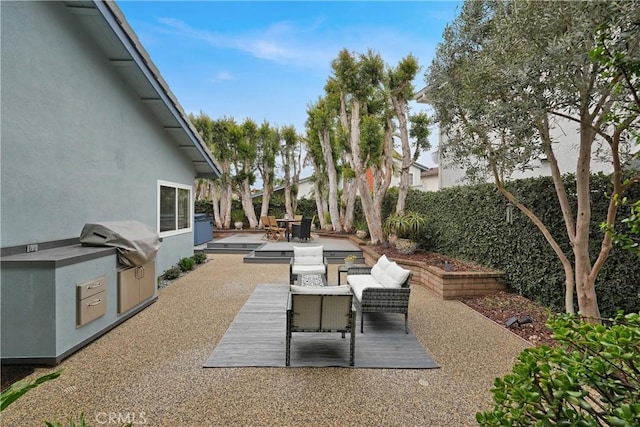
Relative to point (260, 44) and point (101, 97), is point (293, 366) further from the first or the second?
point (260, 44)

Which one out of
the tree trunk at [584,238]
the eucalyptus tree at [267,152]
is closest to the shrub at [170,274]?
the tree trunk at [584,238]

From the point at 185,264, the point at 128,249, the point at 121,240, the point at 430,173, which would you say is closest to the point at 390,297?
the point at 128,249

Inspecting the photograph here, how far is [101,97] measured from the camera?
5570mm

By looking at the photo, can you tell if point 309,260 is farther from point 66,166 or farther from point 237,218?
point 237,218

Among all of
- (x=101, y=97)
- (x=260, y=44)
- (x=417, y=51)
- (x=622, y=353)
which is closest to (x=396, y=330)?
(x=622, y=353)

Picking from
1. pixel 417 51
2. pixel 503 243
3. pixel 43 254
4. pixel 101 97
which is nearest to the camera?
pixel 43 254

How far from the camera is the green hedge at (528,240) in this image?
407 centimetres

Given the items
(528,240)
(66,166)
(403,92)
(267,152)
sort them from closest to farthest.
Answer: (66,166) → (528,240) → (403,92) → (267,152)

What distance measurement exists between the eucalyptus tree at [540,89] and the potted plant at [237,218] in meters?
14.9

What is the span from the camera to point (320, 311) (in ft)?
11.9

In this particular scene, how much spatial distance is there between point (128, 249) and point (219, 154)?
42.5ft

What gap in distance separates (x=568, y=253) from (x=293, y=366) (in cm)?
453

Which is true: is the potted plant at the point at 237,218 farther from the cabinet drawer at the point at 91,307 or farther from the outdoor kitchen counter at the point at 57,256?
the cabinet drawer at the point at 91,307

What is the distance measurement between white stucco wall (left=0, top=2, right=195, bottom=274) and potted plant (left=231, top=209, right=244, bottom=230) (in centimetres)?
1130
